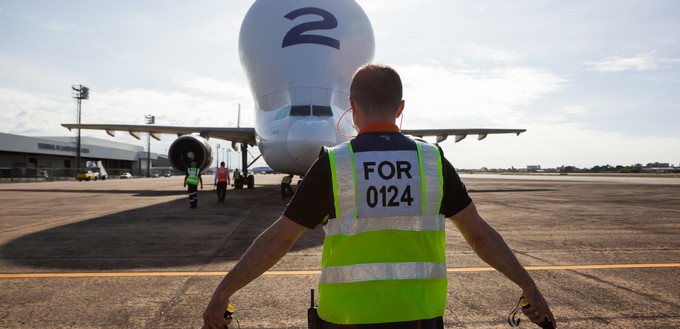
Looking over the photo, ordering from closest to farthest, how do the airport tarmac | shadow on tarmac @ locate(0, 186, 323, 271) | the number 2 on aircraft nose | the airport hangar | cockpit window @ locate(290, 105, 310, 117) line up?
the airport tarmac → shadow on tarmac @ locate(0, 186, 323, 271) → cockpit window @ locate(290, 105, 310, 117) → the number 2 on aircraft nose → the airport hangar

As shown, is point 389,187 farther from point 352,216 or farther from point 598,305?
point 598,305

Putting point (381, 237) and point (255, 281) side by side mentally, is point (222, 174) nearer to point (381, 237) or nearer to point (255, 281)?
point (255, 281)

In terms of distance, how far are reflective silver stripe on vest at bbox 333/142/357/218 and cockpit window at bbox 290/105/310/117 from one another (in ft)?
35.4

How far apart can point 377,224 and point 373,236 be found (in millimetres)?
48

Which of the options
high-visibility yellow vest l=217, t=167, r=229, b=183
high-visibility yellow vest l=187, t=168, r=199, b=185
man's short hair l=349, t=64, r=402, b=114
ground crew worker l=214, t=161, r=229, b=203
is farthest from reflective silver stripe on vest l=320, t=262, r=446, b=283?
high-visibility yellow vest l=217, t=167, r=229, b=183

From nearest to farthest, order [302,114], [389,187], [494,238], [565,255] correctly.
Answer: [389,187], [494,238], [565,255], [302,114]

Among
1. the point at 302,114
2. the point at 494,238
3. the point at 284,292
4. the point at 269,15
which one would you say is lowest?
the point at 284,292

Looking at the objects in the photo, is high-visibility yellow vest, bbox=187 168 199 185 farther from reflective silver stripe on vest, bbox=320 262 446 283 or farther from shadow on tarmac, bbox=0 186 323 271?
reflective silver stripe on vest, bbox=320 262 446 283

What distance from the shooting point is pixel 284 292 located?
13.9ft

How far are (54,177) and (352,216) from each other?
199 ft

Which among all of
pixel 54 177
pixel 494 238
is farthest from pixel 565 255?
pixel 54 177

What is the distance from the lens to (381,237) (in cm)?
168

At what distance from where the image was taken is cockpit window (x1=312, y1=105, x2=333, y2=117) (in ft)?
40.8

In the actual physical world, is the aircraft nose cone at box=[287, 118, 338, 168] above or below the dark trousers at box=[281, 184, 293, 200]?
above
